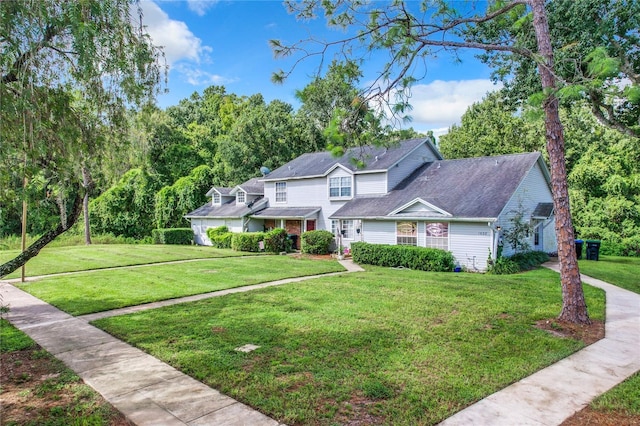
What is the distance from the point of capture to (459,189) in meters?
18.4

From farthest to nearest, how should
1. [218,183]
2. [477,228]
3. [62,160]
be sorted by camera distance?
[218,183] < [477,228] < [62,160]

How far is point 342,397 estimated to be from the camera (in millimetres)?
4684

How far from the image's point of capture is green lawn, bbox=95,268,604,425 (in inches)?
183

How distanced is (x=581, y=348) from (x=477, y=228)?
9725 mm

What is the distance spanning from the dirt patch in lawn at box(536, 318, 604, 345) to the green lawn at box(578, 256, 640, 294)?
525 centimetres

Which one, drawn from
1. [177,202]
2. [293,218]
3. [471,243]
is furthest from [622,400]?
[177,202]

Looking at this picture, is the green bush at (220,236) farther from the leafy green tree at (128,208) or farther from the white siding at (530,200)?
the white siding at (530,200)

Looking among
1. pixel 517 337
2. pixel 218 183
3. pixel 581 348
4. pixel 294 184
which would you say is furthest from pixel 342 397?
pixel 218 183

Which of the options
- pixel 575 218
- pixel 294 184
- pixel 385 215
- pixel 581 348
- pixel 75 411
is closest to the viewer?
pixel 75 411

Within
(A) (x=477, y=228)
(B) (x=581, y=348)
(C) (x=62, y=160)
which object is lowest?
(B) (x=581, y=348)

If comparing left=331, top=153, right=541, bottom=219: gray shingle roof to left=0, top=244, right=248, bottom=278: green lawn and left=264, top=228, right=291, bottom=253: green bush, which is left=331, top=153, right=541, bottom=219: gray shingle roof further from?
left=0, top=244, right=248, bottom=278: green lawn

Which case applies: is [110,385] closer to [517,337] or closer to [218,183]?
[517,337]

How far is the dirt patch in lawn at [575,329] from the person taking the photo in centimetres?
711

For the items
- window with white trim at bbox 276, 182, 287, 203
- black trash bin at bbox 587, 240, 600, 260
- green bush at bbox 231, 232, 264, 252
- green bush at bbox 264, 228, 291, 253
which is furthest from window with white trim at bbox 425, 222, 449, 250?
window with white trim at bbox 276, 182, 287, 203
